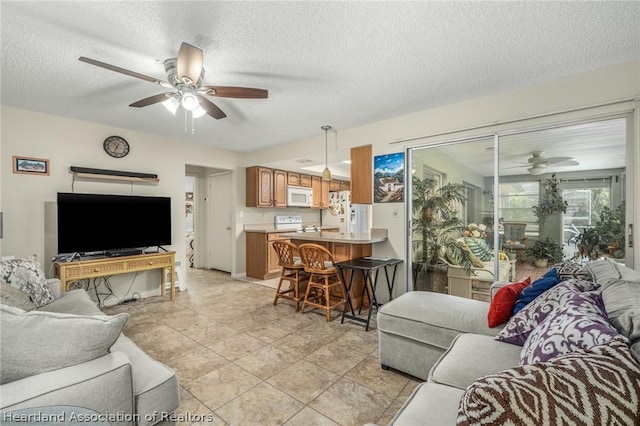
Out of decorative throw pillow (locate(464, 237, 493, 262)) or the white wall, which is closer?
decorative throw pillow (locate(464, 237, 493, 262))

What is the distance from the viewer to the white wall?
3.24 metres

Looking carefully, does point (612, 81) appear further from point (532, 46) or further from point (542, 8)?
point (542, 8)

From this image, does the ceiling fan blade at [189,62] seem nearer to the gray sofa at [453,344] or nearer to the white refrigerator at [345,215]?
the gray sofa at [453,344]

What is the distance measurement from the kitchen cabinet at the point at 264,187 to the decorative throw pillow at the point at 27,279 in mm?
3277

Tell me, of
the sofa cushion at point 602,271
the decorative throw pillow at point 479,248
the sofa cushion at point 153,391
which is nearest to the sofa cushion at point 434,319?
the sofa cushion at point 602,271

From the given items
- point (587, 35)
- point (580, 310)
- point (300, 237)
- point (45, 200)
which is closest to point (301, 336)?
point (300, 237)

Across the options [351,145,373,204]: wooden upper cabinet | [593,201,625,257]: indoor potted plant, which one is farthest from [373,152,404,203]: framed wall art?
[593,201,625,257]: indoor potted plant

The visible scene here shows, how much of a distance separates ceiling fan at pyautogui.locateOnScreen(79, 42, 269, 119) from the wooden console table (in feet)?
6.83

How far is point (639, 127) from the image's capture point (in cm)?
227

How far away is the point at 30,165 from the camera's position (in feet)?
11.0

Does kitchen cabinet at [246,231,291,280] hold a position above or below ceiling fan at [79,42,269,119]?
below

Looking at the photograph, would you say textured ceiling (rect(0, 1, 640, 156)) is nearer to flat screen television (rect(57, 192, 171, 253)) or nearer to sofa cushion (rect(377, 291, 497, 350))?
flat screen television (rect(57, 192, 171, 253))

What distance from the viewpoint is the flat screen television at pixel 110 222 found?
3.39 meters

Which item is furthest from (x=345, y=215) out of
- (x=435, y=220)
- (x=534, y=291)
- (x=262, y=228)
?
(x=534, y=291)
